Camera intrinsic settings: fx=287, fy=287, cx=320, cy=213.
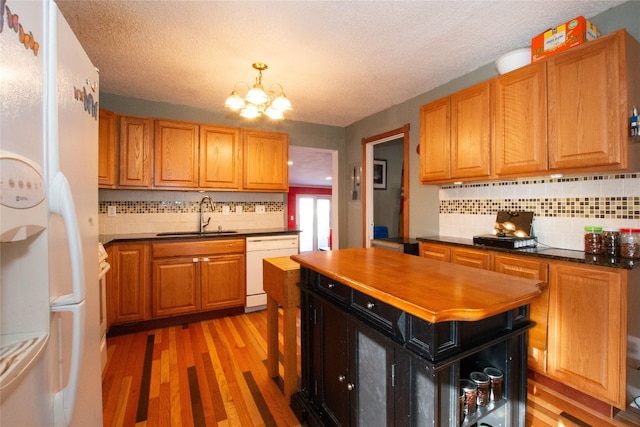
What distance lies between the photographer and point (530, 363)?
6.44 feet

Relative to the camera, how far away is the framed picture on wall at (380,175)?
15.8ft

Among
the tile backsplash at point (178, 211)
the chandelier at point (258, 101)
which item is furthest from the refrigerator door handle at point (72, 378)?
the tile backsplash at point (178, 211)

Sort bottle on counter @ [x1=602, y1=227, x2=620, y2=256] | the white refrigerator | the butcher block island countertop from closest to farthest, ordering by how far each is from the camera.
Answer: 1. the white refrigerator
2. the butcher block island countertop
3. bottle on counter @ [x1=602, y1=227, x2=620, y2=256]

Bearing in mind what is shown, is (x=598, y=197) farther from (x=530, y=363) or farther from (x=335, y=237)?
(x=335, y=237)

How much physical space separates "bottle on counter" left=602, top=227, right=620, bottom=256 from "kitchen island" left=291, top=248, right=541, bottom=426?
1195mm

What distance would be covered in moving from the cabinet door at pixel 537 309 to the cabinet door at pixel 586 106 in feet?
2.21

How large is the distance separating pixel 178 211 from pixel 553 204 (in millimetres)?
3813

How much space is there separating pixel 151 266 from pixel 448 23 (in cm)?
335

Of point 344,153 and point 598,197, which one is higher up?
point 344,153

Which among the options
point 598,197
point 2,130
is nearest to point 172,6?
point 2,130

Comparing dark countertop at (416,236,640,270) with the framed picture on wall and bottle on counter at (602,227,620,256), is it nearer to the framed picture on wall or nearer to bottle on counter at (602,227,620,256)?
bottle on counter at (602,227,620,256)

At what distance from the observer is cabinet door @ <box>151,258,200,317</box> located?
2.94 m

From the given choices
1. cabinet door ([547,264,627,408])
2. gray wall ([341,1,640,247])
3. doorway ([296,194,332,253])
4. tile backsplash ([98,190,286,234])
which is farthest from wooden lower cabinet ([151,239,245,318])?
doorway ([296,194,332,253])

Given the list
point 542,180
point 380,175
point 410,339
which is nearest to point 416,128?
point 542,180
